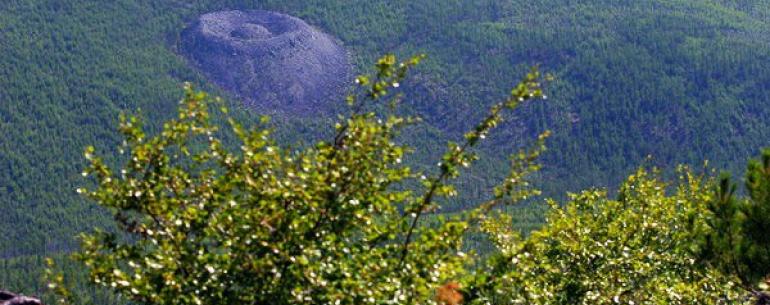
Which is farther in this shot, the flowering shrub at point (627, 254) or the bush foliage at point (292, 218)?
the flowering shrub at point (627, 254)

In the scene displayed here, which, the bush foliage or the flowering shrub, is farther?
the flowering shrub

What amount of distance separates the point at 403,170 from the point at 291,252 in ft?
9.67

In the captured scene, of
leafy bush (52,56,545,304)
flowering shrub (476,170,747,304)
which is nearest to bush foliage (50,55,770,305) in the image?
leafy bush (52,56,545,304)

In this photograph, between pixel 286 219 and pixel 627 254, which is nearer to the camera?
pixel 286 219

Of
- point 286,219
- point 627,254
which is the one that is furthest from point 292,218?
point 627,254

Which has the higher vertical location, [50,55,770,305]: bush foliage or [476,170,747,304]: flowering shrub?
[476,170,747,304]: flowering shrub

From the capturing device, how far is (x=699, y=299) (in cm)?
4625

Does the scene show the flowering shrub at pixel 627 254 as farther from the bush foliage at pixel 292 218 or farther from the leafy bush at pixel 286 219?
the leafy bush at pixel 286 219

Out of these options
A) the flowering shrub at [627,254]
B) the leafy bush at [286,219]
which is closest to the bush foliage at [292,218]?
the leafy bush at [286,219]

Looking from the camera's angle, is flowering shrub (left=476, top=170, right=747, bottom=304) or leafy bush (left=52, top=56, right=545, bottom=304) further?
flowering shrub (left=476, top=170, right=747, bottom=304)

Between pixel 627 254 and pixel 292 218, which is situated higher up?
pixel 627 254

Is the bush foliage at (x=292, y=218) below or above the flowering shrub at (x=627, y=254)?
below

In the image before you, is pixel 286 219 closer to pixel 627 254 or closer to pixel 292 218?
pixel 292 218

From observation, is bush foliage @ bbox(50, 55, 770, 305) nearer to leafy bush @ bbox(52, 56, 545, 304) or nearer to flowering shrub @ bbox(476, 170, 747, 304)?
leafy bush @ bbox(52, 56, 545, 304)
